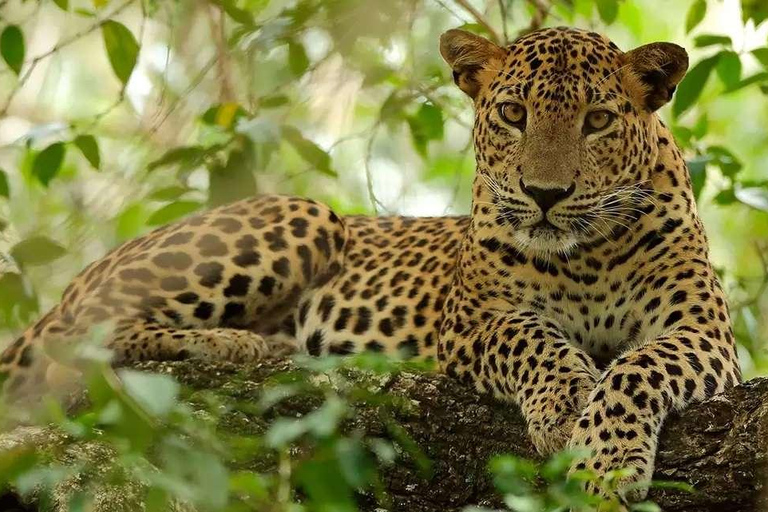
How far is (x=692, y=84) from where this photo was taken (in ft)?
26.3

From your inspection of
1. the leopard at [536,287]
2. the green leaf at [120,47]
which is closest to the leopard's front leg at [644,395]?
the leopard at [536,287]

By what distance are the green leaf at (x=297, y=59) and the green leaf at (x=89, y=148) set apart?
65.6 inches

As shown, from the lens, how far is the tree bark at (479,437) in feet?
17.7

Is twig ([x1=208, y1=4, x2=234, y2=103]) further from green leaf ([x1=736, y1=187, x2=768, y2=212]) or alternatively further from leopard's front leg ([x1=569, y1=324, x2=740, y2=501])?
leopard's front leg ([x1=569, y1=324, x2=740, y2=501])

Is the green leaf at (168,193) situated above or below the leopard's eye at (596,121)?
below

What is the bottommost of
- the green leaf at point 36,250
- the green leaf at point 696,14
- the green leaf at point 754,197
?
the green leaf at point 36,250

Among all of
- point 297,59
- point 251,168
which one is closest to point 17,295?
point 251,168

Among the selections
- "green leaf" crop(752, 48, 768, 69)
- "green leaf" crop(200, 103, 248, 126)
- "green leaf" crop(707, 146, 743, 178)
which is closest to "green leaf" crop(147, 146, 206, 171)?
"green leaf" crop(200, 103, 248, 126)

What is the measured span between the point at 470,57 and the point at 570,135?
109 cm

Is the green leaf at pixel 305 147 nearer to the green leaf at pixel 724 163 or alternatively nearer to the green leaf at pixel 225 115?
the green leaf at pixel 225 115

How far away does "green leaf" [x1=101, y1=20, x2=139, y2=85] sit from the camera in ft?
22.9

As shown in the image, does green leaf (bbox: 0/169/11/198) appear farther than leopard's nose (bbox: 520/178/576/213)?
Yes

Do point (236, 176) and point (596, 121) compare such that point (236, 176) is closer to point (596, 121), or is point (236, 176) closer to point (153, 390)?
point (596, 121)

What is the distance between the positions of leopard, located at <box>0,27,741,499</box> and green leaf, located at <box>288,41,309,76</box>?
1099 mm
